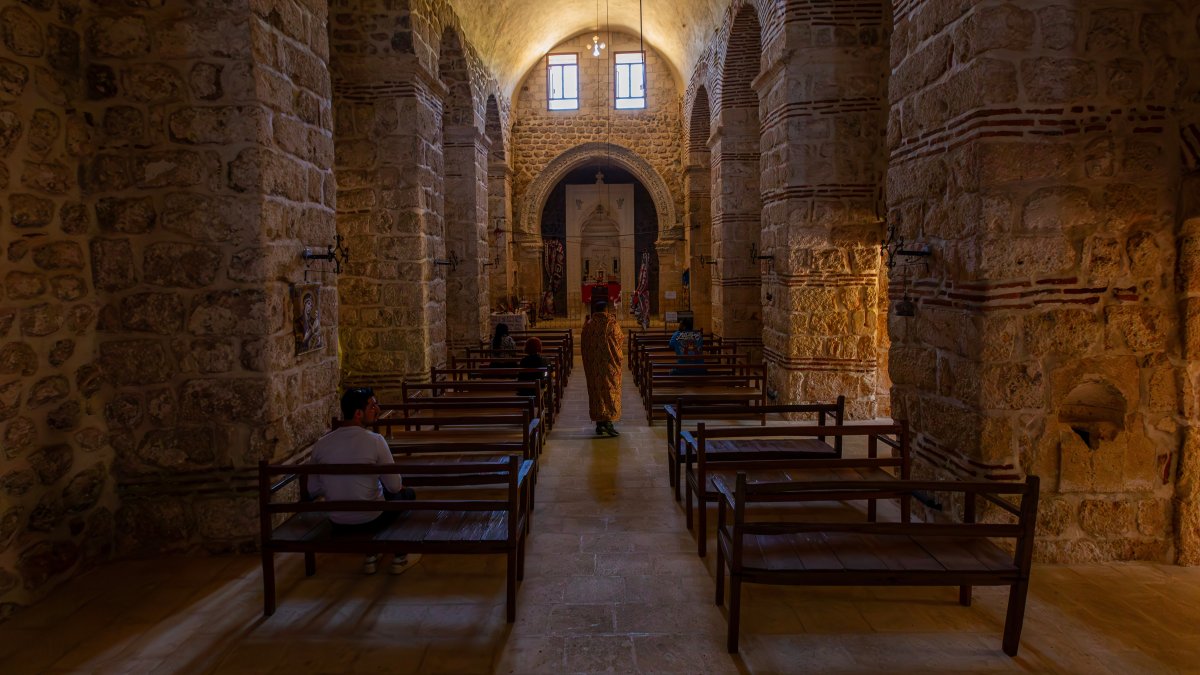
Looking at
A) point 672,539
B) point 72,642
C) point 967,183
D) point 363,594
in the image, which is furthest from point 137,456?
point 967,183

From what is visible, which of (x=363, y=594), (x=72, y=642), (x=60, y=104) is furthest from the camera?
(x=60, y=104)

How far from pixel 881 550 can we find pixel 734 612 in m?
0.75

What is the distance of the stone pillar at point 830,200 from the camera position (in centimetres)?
704

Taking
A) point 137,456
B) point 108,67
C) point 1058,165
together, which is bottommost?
point 137,456

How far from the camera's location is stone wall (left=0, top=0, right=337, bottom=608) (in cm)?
384

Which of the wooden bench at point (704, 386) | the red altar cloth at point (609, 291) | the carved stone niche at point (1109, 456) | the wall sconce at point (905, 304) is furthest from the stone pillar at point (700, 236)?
the carved stone niche at point (1109, 456)

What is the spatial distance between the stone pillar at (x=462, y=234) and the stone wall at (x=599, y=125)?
6305 millimetres

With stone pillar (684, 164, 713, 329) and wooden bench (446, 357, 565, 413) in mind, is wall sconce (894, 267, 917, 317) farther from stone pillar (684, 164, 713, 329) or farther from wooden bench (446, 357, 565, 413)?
stone pillar (684, 164, 713, 329)

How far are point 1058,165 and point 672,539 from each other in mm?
2970

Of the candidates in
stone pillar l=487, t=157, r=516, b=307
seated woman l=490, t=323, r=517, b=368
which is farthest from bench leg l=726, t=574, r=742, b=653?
stone pillar l=487, t=157, r=516, b=307

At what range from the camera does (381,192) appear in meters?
7.49

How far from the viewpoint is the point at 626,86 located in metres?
17.0

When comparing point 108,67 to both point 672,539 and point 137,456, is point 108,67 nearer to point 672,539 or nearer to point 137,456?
point 137,456

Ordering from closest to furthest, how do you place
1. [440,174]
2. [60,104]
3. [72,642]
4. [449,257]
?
[72,642] < [60,104] < [440,174] < [449,257]
